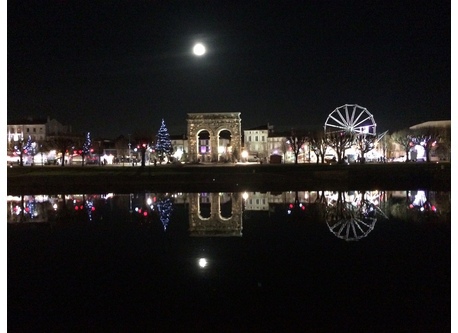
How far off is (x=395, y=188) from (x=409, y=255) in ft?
73.5

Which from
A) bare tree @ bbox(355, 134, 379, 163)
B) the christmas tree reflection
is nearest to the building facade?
bare tree @ bbox(355, 134, 379, 163)

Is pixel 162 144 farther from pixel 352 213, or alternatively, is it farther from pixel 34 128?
pixel 352 213

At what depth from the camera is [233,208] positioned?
2259 cm

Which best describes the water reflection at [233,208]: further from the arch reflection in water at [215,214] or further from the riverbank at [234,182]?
the riverbank at [234,182]

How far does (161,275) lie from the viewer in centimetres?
1062

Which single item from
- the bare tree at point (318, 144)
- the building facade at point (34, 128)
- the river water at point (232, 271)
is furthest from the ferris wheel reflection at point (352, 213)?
the building facade at point (34, 128)

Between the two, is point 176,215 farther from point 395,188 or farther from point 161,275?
point 395,188


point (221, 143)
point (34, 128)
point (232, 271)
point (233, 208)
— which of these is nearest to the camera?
point (232, 271)

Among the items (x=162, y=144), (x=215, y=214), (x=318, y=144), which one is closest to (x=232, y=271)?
(x=215, y=214)

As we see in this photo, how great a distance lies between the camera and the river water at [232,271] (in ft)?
25.8

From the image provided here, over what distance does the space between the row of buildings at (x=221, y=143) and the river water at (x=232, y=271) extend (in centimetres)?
5453

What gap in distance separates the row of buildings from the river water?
5453 cm

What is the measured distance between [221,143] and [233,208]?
300 feet

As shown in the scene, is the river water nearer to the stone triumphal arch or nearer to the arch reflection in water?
the arch reflection in water
